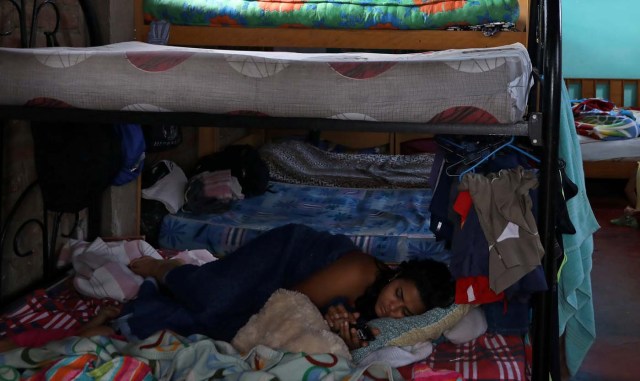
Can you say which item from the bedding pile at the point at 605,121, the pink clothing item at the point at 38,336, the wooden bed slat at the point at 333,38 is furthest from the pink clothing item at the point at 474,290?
the bedding pile at the point at 605,121

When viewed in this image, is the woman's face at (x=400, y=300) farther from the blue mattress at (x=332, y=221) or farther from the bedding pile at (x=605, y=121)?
the bedding pile at (x=605, y=121)

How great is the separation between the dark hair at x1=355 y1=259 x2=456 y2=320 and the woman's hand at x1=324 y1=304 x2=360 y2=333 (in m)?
0.08

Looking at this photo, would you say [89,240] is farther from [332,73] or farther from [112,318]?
[332,73]

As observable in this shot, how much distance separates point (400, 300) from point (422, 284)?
8 cm

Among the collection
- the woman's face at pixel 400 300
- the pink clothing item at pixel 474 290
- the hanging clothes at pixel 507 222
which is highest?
the hanging clothes at pixel 507 222

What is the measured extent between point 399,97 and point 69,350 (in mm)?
1045

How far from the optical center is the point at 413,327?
7.18 ft

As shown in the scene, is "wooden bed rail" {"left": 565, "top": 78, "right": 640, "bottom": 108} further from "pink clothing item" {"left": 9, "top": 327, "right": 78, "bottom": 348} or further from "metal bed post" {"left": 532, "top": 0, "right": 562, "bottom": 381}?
"pink clothing item" {"left": 9, "top": 327, "right": 78, "bottom": 348}

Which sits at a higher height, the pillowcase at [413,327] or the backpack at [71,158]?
the backpack at [71,158]

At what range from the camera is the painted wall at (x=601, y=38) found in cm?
698

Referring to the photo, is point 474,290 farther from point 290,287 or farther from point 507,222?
point 290,287

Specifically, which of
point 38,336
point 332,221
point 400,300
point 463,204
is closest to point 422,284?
point 400,300

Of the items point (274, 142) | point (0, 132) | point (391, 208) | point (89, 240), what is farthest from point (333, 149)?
point (0, 132)

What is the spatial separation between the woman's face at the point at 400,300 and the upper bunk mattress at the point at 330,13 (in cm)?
155
